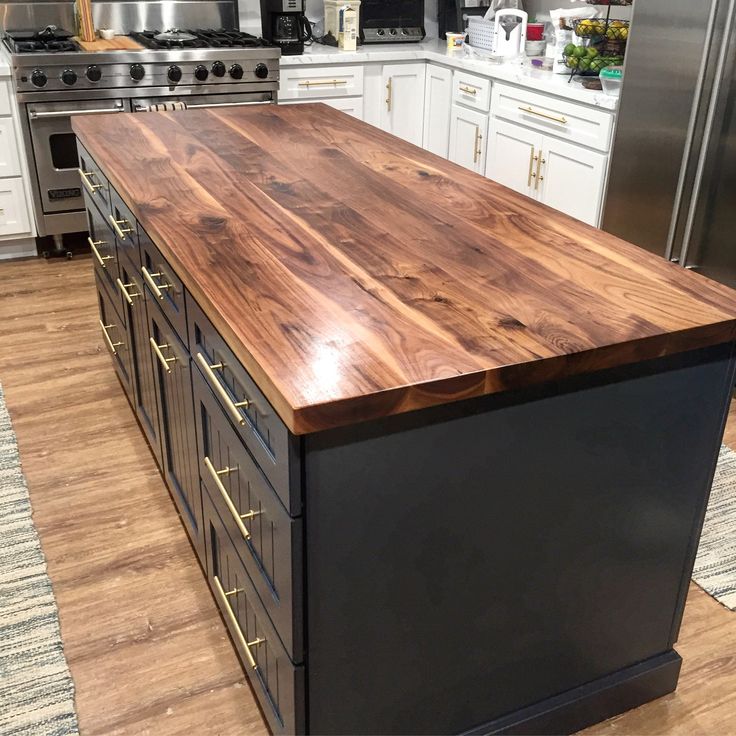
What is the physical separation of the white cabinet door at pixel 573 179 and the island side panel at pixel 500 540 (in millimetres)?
2225

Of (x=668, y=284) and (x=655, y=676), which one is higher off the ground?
(x=668, y=284)

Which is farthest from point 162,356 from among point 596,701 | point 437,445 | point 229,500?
point 596,701

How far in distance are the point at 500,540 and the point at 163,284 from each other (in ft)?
3.03

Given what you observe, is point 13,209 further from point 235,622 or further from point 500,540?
point 500,540

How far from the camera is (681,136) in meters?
3.11

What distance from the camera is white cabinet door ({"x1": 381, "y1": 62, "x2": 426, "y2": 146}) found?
459cm

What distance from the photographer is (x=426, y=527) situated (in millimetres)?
1310

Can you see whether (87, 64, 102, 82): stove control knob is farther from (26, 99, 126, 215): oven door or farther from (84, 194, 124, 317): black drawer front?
(84, 194, 124, 317): black drawer front

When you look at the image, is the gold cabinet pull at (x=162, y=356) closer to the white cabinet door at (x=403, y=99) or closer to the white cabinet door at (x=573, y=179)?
the white cabinet door at (x=573, y=179)

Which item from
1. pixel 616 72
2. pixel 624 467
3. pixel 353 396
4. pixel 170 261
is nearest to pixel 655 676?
pixel 624 467

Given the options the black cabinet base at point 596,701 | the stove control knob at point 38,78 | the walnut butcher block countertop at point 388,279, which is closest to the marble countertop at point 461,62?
the stove control knob at point 38,78

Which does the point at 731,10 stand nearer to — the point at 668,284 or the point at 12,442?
the point at 668,284

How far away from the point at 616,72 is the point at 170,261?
2395mm

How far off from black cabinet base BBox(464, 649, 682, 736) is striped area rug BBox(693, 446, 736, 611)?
385 millimetres
